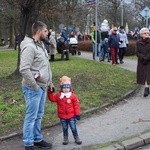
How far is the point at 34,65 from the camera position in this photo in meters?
6.53

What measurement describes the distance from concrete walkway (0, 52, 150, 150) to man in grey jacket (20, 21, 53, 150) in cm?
60

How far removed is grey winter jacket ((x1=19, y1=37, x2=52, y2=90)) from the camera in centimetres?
639

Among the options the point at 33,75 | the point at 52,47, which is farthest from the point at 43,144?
the point at 52,47

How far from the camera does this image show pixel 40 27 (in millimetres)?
6637

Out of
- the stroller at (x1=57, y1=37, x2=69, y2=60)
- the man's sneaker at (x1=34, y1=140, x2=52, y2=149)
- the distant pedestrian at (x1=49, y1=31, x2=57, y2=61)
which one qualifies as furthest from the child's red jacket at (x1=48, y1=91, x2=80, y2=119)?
the stroller at (x1=57, y1=37, x2=69, y2=60)

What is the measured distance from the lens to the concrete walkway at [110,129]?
7270mm

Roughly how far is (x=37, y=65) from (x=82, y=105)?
11.7 feet

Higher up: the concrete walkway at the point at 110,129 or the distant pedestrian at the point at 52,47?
the distant pedestrian at the point at 52,47

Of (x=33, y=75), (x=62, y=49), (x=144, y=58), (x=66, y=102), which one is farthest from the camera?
(x=62, y=49)

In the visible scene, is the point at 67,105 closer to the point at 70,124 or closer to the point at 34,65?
the point at 70,124

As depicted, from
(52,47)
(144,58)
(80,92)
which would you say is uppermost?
(144,58)

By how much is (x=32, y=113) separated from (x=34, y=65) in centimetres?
76

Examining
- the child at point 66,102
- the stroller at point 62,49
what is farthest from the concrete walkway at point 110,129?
the stroller at point 62,49

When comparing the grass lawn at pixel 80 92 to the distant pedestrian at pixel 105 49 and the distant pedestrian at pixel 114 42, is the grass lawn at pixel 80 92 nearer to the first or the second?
the distant pedestrian at pixel 114 42
